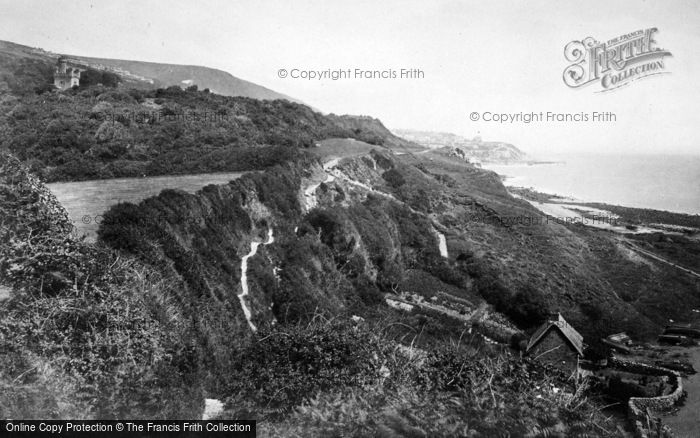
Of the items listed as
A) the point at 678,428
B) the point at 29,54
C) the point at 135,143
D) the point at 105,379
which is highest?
the point at 29,54

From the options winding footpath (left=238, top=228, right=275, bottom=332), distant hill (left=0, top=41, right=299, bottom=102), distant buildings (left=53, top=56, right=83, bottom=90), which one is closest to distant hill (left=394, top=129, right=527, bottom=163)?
distant hill (left=0, top=41, right=299, bottom=102)

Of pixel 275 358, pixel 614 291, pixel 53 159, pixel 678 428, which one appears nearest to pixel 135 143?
pixel 53 159

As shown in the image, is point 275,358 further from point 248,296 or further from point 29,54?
point 29,54

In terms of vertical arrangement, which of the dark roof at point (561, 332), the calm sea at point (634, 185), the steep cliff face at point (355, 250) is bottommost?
the dark roof at point (561, 332)

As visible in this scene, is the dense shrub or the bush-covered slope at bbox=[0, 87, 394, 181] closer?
the dense shrub

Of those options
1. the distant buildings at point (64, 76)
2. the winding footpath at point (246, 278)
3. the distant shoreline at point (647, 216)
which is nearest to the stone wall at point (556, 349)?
the winding footpath at point (246, 278)

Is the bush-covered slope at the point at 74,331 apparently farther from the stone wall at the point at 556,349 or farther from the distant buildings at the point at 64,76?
the distant buildings at the point at 64,76

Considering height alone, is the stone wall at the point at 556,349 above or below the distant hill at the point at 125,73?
below

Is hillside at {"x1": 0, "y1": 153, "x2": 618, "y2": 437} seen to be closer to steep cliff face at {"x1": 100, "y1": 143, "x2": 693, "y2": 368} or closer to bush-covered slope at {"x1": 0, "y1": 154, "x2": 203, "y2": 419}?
bush-covered slope at {"x1": 0, "y1": 154, "x2": 203, "y2": 419}

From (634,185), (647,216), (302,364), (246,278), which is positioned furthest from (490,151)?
(302,364)
